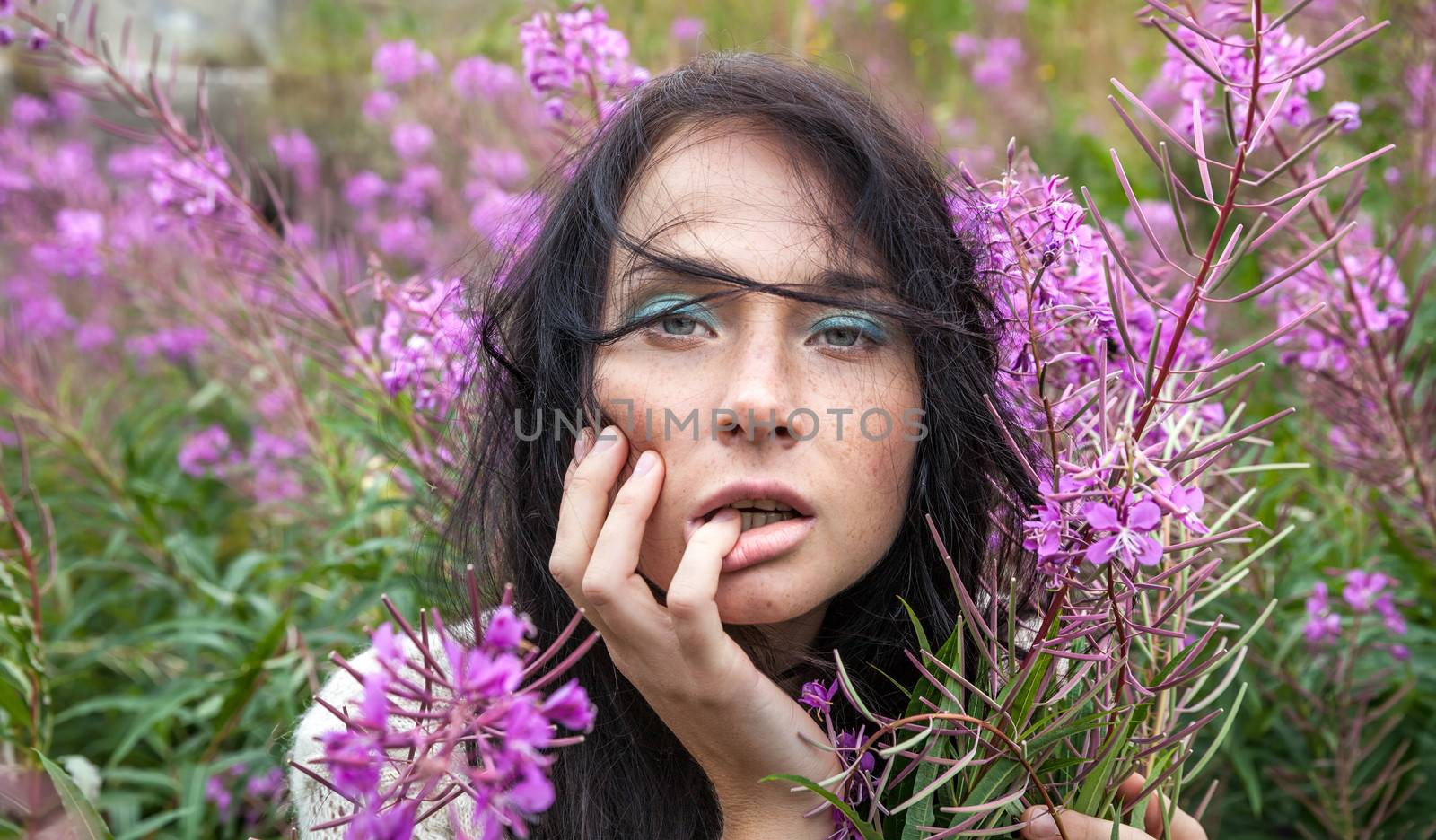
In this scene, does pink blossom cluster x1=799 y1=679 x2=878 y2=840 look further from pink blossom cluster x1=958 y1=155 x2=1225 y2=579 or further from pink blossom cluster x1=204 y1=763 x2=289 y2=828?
pink blossom cluster x1=204 y1=763 x2=289 y2=828

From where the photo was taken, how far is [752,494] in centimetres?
117

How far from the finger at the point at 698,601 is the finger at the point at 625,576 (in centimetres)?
4

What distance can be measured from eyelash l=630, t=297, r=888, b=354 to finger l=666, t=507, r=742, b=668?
0.88 ft

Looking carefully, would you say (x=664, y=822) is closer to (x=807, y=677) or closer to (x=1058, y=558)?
(x=807, y=677)

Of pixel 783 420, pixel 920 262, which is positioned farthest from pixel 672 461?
pixel 920 262

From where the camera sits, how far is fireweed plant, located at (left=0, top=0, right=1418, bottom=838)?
868 mm

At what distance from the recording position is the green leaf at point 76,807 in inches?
43.0

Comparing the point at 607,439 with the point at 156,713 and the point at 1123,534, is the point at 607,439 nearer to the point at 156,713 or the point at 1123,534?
the point at 1123,534

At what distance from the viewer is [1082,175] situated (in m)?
5.08

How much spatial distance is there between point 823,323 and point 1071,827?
0.58 metres

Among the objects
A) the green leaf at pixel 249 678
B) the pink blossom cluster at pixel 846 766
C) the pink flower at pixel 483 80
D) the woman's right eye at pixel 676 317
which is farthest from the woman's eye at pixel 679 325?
the pink flower at pixel 483 80

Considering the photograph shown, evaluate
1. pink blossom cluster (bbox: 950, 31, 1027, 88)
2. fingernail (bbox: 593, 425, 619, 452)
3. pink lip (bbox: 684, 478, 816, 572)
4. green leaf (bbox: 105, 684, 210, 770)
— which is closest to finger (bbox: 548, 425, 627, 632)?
fingernail (bbox: 593, 425, 619, 452)

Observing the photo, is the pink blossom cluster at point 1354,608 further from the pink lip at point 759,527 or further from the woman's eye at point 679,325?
the woman's eye at point 679,325

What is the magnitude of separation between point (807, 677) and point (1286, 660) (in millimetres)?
1019
